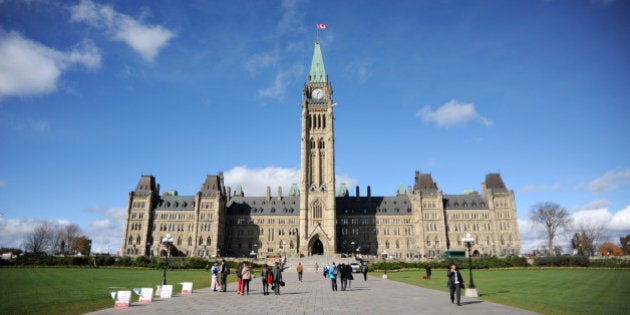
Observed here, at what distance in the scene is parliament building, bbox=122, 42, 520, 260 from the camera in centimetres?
9344

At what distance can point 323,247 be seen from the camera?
90062 mm

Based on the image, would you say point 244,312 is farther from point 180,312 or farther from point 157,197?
point 157,197

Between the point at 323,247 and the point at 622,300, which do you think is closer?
the point at 622,300

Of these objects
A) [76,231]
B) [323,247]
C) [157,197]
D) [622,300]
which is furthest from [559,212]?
[76,231]

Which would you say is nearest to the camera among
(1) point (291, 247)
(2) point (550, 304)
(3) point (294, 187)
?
(2) point (550, 304)

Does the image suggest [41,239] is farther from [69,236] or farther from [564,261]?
[564,261]

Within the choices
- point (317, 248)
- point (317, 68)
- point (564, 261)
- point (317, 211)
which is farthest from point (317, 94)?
point (564, 261)

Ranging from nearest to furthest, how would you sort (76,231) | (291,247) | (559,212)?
(559,212) < (291,247) < (76,231)

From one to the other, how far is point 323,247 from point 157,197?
47937 millimetres

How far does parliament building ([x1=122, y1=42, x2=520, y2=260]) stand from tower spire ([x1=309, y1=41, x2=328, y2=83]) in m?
0.28

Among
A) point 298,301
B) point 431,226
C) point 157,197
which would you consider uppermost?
point 157,197

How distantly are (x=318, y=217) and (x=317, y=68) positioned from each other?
42.4 metres

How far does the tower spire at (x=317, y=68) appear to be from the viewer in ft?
344

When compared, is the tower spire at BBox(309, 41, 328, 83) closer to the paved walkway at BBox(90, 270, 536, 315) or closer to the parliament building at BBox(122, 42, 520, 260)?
the parliament building at BBox(122, 42, 520, 260)
